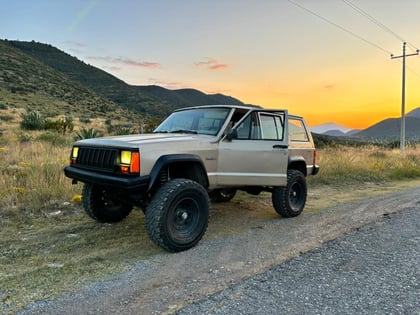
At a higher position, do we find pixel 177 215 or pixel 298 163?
pixel 298 163

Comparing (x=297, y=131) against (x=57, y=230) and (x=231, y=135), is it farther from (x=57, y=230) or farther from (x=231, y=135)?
(x=57, y=230)

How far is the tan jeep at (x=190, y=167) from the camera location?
13.2ft

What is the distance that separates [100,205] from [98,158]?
4.08ft

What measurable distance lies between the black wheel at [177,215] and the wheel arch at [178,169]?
0.23 metres

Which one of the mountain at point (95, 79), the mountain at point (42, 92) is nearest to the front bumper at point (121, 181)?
the mountain at point (42, 92)

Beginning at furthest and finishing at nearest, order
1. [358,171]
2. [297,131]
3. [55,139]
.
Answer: [55,139] < [358,171] < [297,131]

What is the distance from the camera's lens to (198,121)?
213 inches

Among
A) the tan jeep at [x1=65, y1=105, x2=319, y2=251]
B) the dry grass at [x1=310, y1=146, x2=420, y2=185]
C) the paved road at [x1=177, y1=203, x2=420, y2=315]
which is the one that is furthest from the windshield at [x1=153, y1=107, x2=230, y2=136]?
the dry grass at [x1=310, y1=146, x2=420, y2=185]

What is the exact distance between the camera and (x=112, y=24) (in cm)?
1591

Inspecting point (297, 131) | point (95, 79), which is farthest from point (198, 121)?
point (95, 79)

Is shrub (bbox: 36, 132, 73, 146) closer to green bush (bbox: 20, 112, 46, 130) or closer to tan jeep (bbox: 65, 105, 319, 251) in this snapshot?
green bush (bbox: 20, 112, 46, 130)

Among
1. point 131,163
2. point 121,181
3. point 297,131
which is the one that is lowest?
point 121,181

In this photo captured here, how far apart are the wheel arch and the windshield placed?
0.66m

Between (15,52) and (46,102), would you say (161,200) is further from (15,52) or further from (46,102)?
(15,52)
